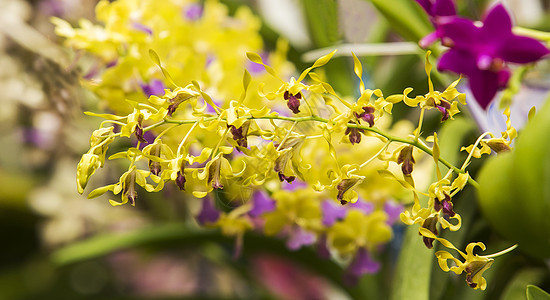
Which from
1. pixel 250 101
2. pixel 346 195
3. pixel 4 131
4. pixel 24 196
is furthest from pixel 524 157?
pixel 24 196

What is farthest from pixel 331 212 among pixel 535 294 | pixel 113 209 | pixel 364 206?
pixel 113 209

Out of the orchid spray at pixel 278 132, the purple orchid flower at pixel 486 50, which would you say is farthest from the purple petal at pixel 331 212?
the purple orchid flower at pixel 486 50

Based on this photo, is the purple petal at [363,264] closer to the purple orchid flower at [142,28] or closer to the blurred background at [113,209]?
the blurred background at [113,209]

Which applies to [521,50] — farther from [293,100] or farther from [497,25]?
[293,100]

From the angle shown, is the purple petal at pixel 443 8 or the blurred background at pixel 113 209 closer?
the purple petal at pixel 443 8

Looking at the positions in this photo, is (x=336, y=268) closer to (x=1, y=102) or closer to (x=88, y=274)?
(x=1, y=102)
